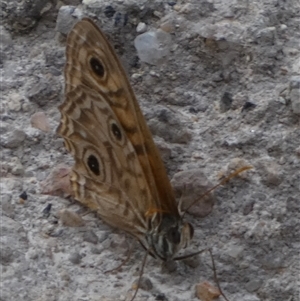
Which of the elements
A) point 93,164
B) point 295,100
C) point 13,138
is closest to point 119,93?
point 93,164

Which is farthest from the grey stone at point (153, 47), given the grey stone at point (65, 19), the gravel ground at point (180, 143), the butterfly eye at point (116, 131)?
the butterfly eye at point (116, 131)

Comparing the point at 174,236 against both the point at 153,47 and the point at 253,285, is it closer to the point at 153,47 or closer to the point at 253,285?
the point at 253,285

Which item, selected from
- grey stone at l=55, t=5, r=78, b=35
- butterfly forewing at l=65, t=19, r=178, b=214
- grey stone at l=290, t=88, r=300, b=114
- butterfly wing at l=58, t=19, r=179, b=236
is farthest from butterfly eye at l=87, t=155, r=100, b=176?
grey stone at l=290, t=88, r=300, b=114

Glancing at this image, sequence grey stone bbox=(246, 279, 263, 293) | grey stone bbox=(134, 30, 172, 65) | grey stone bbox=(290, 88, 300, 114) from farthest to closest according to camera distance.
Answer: grey stone bbox=(134, 30, 172, 65), grey stone bbox=(290, 88, 300, 114), grey stone bbox=(246, 279, 263, 293)

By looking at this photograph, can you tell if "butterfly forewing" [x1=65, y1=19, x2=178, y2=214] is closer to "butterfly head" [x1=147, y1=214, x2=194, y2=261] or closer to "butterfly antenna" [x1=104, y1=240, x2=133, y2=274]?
"butterfly head" [x1=147, y1=214, x2=194, y2=261]

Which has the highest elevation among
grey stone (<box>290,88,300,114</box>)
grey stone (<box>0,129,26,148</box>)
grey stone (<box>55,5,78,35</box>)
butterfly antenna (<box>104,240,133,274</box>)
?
grey stone (<box>55,5,78,35</box>)

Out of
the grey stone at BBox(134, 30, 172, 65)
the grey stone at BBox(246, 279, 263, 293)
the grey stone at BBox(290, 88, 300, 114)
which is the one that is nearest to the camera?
the grey stone at BBox(246, 279, 263, 293)

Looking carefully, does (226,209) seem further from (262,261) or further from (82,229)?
(82,229)
